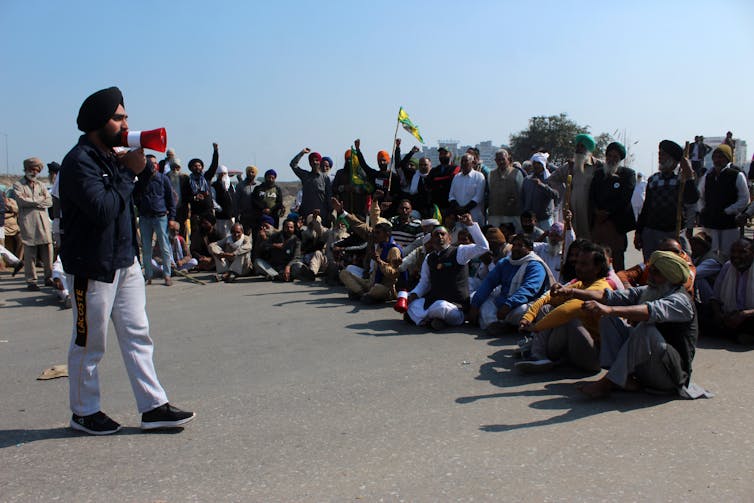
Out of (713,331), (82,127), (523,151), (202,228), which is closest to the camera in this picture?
(82,127)

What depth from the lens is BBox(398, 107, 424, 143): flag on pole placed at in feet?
40.0

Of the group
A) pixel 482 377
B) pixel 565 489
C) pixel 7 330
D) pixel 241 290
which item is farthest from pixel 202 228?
pixel 565 489

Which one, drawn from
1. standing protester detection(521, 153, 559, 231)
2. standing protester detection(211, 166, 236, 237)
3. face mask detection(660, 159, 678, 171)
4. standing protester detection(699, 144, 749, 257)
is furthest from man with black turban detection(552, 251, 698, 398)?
standing protester detection(211, 166, 236, 237)

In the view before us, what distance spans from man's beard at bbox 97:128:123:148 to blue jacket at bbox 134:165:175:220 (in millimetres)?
6518

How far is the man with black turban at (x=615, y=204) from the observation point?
8703 millimetres

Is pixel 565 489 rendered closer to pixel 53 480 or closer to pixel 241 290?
pixel 53 480

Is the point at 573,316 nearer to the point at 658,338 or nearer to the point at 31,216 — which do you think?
the point at 658,338

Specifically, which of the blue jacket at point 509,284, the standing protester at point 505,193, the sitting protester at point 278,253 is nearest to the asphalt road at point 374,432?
the blue jacket at point 509,284

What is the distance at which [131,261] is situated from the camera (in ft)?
13.7

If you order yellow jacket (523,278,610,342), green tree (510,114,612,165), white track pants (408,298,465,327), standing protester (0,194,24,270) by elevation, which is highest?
green tree (510,114,612,165)

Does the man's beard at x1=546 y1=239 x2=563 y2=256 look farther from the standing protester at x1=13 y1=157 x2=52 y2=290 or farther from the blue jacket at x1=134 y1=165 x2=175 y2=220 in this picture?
the standing protester at x1=13 y1=157 x2=52 y2=290

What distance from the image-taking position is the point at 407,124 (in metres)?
12.3

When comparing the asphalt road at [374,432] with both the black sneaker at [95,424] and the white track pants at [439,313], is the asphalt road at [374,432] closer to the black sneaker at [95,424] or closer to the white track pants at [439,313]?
the black sneaker at [95,424]

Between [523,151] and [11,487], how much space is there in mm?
41593
